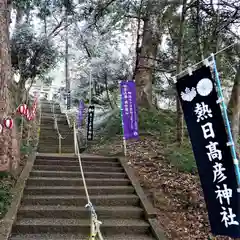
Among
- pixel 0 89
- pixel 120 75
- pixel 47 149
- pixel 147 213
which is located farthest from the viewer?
pixel 120 75

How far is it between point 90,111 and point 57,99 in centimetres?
1380

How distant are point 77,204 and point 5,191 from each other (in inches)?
55.6

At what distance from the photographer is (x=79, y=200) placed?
20.1 feet

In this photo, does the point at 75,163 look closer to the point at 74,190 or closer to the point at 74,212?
the point at 74,190

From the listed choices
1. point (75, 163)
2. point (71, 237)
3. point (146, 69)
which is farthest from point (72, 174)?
point (146, 69)

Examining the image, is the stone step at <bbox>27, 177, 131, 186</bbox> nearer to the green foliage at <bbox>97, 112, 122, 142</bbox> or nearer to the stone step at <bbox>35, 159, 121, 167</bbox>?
the stone step at <bbox>35, 159, 121, 167</bbox>

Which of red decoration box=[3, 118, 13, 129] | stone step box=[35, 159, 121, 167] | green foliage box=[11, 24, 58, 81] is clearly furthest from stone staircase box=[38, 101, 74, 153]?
red decoration box=[3, 118, 13, 129]

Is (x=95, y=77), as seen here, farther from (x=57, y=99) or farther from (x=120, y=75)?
(x=57, y=99)

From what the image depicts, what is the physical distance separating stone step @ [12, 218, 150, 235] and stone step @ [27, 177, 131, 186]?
1282mm

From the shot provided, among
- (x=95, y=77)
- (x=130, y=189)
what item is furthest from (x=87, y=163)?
(x=95, y=77)

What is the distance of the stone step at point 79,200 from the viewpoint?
6035 millimetres

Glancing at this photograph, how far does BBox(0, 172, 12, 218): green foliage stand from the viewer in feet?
17.4

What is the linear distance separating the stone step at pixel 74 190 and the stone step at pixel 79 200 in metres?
0.16

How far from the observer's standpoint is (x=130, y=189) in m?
6.75
